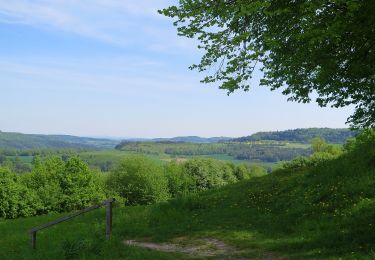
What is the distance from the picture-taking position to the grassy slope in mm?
13859

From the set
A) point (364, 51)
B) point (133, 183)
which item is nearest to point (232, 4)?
point (364, 51)

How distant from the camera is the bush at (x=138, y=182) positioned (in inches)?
3162

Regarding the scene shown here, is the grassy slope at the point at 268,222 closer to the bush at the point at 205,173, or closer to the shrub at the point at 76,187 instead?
the shrub at the point at 76,187

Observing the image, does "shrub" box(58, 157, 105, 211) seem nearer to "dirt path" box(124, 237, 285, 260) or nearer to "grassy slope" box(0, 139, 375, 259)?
"grassy slope" box(0, 139, 375, 259)

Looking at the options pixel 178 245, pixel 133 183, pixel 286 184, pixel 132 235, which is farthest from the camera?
pixel 133 183

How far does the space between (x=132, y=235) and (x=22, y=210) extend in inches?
1849

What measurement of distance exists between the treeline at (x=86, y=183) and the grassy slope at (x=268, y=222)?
16509 millimetres

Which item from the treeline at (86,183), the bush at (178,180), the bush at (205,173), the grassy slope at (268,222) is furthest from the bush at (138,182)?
the grassy slope at (268,222)

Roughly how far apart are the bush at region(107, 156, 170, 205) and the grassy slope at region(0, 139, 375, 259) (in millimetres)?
51782

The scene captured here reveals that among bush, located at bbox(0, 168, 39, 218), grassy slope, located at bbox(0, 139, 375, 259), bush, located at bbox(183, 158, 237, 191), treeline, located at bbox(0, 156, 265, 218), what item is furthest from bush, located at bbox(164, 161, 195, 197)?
grassy slope, located at bbox(0, 139, 375, 259)

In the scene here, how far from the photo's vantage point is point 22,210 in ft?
195

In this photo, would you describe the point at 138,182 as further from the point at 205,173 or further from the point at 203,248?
the point at 203,248

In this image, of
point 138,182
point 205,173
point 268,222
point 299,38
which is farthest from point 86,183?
point 299,38

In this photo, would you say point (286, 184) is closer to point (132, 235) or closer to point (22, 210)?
point (132, 235)
